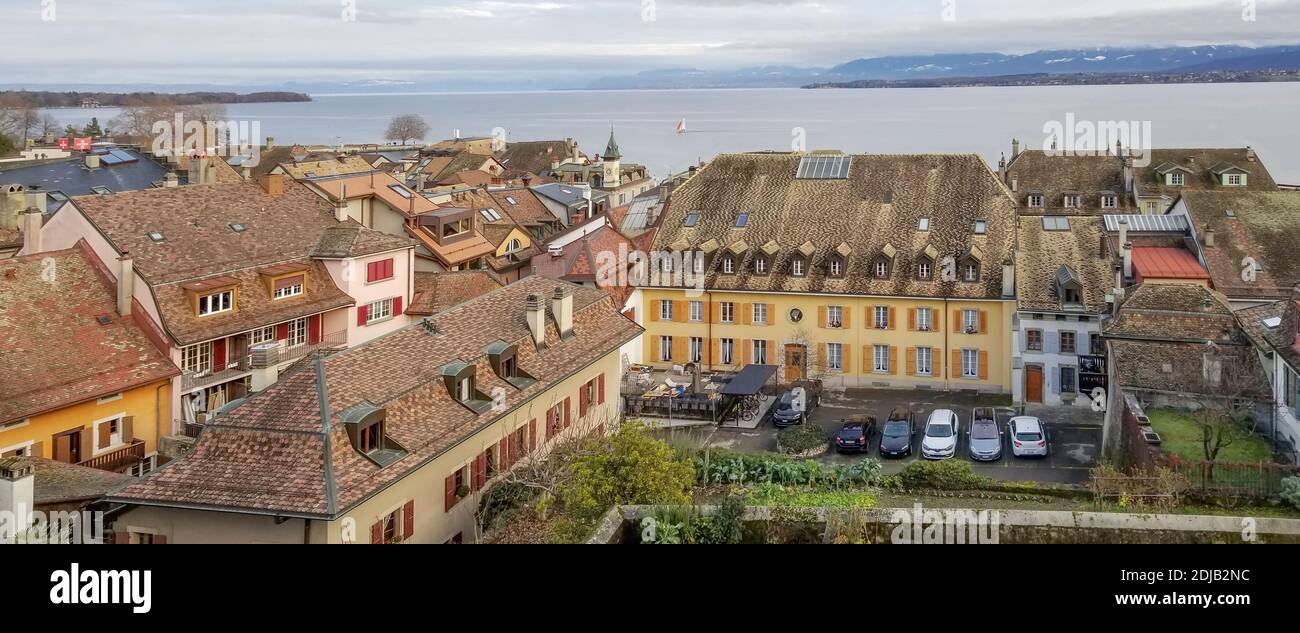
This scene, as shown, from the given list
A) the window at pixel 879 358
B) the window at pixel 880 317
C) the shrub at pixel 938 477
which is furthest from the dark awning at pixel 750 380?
the shrub at pixel 938 477

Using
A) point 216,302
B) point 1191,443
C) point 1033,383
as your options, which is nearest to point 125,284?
point 216,302

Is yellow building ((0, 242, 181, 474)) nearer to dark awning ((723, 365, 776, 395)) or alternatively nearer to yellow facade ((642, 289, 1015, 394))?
dark awning ((723, 365, 776, 395))

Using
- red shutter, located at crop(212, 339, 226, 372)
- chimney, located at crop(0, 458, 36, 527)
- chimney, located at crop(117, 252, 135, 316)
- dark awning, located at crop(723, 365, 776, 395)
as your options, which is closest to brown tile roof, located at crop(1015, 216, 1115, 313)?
dark awning, located at crop(723, 365, 776, 395)

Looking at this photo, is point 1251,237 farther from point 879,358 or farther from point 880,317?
point 879,358

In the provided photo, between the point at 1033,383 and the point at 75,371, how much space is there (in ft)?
111

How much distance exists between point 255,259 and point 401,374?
1662cm

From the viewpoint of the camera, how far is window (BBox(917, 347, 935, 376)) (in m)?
47.5

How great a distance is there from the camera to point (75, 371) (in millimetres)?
31500

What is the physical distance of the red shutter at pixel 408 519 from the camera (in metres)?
23.5

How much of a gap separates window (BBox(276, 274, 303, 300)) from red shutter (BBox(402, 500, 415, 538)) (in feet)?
60.1

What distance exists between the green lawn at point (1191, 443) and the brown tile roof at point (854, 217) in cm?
1589

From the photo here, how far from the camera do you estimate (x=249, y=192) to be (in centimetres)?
4509

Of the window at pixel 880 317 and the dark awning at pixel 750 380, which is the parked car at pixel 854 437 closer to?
the dark awning at pixel 750 380

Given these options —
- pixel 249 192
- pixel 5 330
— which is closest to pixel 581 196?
pixel 249 192
